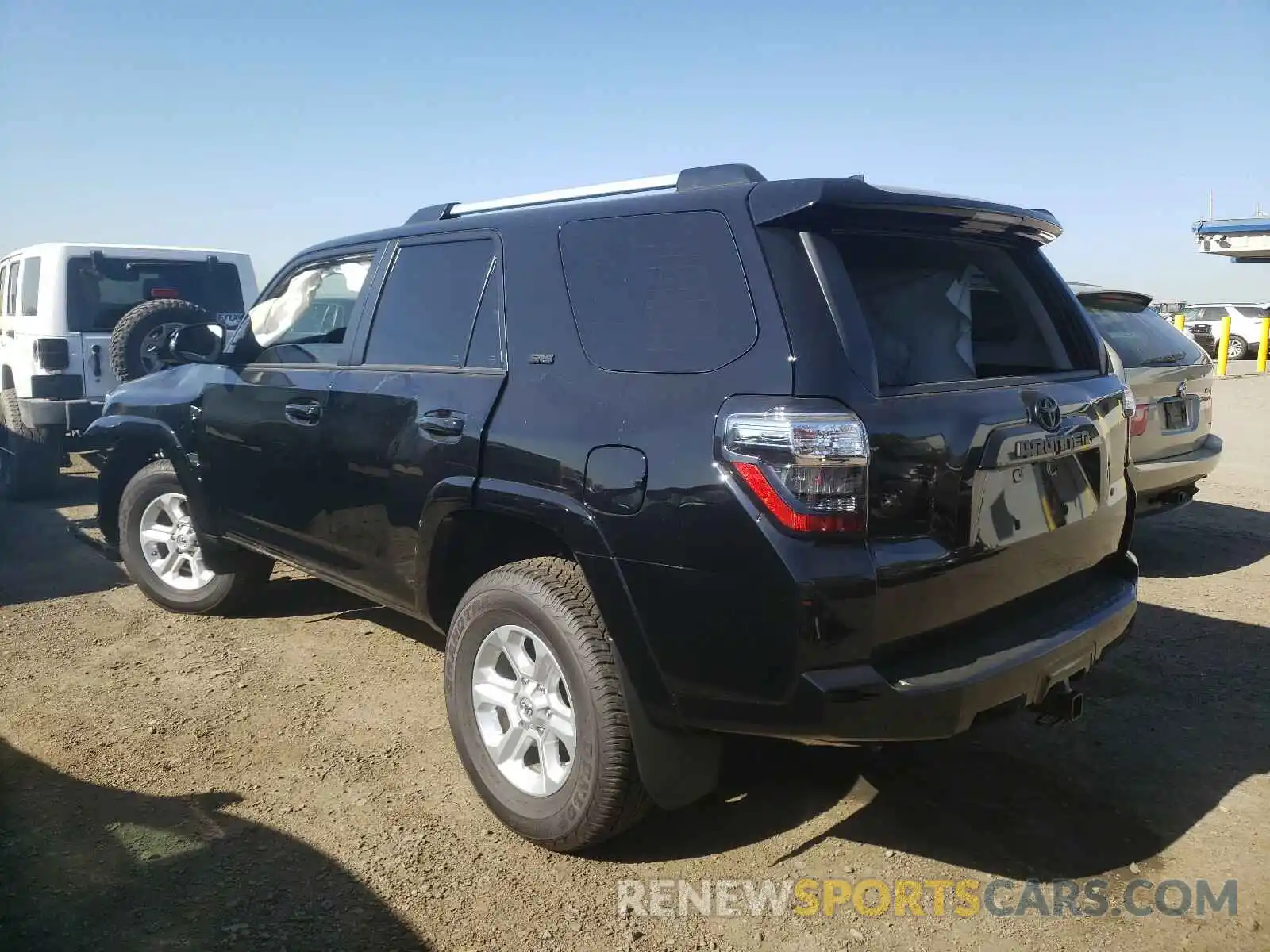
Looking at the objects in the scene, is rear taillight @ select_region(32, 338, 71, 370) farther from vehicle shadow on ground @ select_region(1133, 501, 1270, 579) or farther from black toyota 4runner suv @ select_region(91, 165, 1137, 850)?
vehicle shadow on ground @ select_region(1133, 501, 1270, 579)

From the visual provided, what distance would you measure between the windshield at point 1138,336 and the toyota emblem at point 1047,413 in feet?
11.8

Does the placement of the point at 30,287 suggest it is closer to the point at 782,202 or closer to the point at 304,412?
the point at 304,412

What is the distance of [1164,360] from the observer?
19.8 feet

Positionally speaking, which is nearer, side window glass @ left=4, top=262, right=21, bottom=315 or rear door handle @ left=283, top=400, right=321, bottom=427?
rear door handle @ left=283, top=400, right=321, bottom=427

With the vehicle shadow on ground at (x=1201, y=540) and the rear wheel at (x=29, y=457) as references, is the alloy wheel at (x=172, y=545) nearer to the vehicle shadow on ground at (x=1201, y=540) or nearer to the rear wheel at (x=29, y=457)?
the rear wheel at (x=29, y=457)

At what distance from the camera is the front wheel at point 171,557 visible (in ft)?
16.5

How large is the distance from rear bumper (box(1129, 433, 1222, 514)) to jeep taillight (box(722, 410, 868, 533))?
12.8 ft

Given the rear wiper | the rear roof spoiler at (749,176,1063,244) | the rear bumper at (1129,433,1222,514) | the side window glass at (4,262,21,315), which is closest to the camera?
the rear roof spoiler at (749,176,1063,244)

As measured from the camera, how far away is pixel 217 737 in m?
3.79

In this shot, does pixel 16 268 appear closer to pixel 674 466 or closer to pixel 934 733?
pixel 674 466

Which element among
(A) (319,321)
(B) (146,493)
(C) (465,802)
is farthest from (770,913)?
(B) (146,493)

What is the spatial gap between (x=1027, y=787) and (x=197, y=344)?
4.20 meters

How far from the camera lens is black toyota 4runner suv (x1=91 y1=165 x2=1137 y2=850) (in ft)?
7.79

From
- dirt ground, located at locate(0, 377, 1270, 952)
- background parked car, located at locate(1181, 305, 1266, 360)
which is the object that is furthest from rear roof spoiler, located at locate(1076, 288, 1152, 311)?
background parked car, located at locate(1181, 305, 1266, 360)
